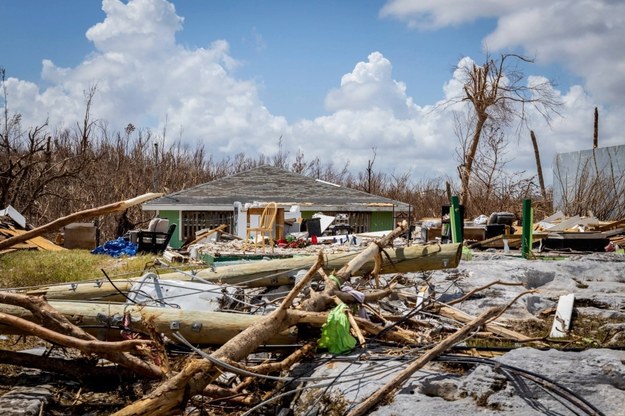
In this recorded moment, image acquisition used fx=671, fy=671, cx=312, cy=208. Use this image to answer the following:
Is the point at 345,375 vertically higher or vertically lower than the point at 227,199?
lower

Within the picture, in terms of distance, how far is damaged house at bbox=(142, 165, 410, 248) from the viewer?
22.8 m

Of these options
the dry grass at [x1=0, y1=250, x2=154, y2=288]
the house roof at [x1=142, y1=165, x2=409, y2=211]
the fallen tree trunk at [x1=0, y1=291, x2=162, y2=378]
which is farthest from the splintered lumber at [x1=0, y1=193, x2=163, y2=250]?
the house roof at [x1=142, y1=165, x2=409, y2=211]

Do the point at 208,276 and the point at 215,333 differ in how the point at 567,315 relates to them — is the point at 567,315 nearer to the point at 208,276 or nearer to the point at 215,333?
the point at 215,333

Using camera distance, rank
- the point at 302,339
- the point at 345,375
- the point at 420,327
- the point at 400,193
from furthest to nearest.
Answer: the point at 400,193, the point at 420,327, the point at 302,339, the point at 345,375

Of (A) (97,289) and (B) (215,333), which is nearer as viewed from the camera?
(B) (215,333)

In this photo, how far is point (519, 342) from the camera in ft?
20.3

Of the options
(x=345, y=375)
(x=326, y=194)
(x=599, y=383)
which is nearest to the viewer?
(x=599, y=383)

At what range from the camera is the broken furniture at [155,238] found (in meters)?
19.2

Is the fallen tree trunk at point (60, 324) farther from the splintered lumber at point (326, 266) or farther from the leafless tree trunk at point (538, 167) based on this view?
the leafless tree trunk at point (538, 167)

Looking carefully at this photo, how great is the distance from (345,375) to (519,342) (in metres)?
2.13

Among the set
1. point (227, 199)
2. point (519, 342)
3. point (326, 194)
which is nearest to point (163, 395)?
point (519, 342)

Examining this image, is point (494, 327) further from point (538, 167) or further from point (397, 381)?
point (538, 167)

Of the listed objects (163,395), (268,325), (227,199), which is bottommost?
(163,395)

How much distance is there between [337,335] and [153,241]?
46.9 ft
